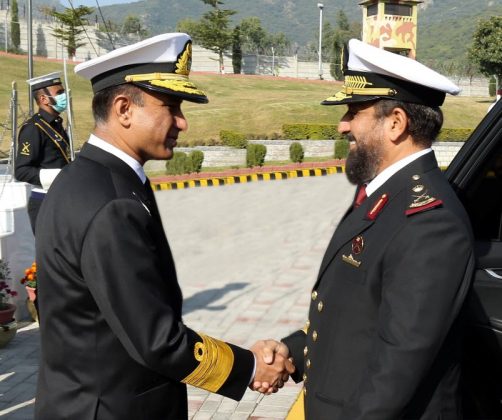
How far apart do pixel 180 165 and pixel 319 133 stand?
9.82 meters

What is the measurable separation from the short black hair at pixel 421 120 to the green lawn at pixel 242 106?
2842 centimetres

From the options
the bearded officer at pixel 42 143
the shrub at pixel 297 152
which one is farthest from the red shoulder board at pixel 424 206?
the shrub at pixel 297 152

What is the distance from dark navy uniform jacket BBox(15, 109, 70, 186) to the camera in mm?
6742

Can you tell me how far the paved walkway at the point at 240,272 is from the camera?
5.20 meters

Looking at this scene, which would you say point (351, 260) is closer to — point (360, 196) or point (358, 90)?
point (360, 196)

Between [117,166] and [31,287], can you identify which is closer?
[117,166]

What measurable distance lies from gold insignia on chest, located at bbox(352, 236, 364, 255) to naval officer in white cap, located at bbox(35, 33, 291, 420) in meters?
0.60

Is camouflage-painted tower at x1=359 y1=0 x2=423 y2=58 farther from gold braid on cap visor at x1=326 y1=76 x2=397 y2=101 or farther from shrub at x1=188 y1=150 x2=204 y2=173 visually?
gold braid on cap visor at x1=326 y1=76 x2=397 y2=101

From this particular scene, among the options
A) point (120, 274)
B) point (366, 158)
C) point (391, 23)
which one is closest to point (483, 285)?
point (366, 158)

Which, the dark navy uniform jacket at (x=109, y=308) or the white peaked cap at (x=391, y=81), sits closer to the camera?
the dark navy uniform jacket at (x=109, y=308)

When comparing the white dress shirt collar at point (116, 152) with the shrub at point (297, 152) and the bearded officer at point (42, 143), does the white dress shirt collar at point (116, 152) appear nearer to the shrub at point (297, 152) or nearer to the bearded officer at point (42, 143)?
the bearded officer at point (42, 143)

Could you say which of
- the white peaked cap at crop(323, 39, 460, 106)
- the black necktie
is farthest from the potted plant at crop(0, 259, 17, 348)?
the white peaked cap at crop(323, 39, 460, 106)

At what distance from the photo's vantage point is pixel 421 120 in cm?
221

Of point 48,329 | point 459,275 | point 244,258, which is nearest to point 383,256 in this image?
point 459,275
